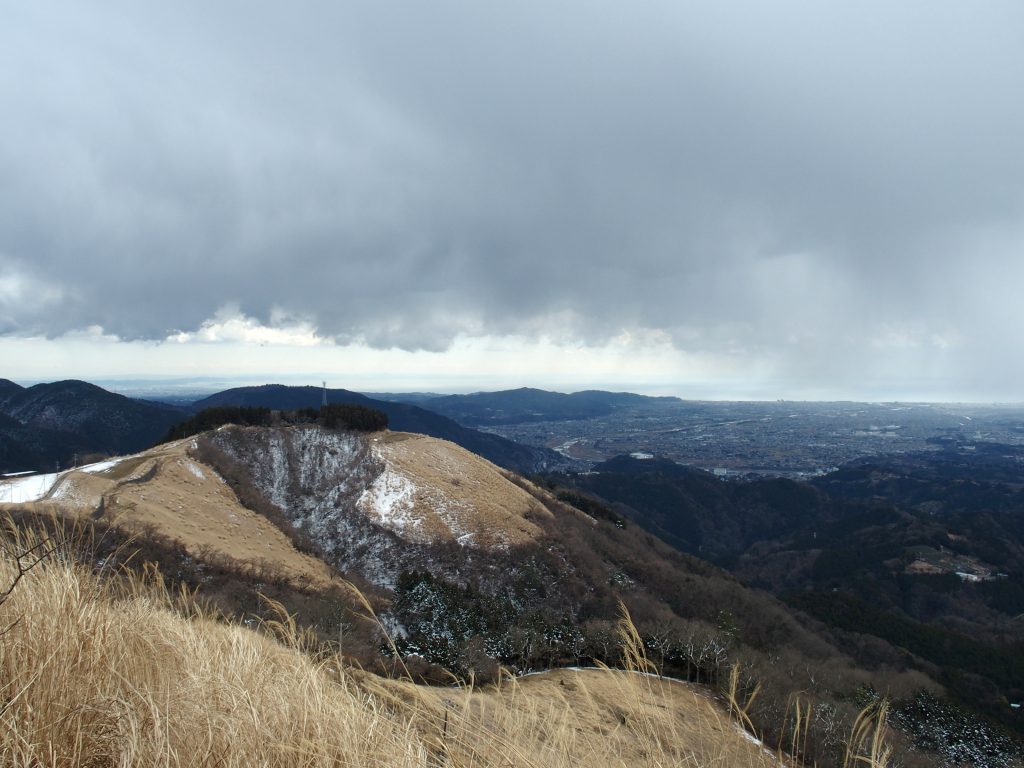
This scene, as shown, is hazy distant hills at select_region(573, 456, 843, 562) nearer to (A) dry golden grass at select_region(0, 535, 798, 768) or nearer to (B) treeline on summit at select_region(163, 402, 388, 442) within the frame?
(B) treeline on summit at select_region(163, 402, 388, 442)

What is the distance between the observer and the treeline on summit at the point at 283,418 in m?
53.4

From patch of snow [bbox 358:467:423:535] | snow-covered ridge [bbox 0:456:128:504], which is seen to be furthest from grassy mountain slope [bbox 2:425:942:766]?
snow-covered ridge [bbox 0:456:128:504]

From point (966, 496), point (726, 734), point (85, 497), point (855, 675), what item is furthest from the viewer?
point (966, 496)

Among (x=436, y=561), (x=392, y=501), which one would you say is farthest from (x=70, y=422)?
(x=436, y=561)

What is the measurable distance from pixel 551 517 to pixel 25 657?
163 feet

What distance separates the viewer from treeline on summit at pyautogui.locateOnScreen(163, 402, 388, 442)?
2103 inches

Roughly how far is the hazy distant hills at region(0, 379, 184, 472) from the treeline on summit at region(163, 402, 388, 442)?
86.3 m

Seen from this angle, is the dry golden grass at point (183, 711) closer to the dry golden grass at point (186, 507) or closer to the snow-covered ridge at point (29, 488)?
the dry golden grass at point (186, 507)

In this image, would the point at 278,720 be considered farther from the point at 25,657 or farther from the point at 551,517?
the point at 551,517

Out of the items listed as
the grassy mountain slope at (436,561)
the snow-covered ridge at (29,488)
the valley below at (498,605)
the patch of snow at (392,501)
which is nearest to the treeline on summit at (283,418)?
the valley below at (498,605)

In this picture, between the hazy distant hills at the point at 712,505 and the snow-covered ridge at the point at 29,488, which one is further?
the hazy distant hills at the point at 712,505

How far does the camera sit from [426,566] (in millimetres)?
37594

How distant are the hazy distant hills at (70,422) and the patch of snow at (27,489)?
345 ft

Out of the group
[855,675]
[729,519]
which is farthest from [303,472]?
[729,519]
